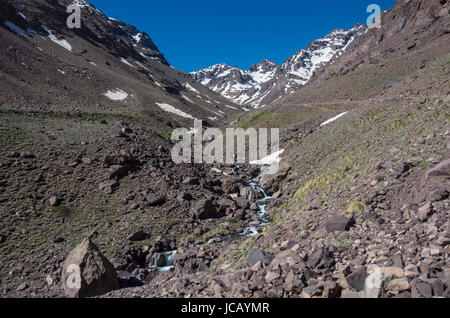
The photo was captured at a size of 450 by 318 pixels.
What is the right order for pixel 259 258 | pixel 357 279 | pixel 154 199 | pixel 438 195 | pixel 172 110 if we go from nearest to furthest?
pixel 357 279, pixel 438 195, pixel 259 258, pixel 154 199, pixel 172 110

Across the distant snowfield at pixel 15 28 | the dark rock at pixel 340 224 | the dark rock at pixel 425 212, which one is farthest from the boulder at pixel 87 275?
the distant snowfield at pixel 15 28

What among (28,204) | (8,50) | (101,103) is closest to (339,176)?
(28,204)

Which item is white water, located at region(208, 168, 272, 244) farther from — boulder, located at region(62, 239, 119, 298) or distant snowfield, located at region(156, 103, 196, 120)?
distant snowfield, located at region(156, 103, 196, 120)

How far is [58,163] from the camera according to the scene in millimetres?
22688

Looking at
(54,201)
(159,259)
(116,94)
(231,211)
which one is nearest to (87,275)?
(159,259)

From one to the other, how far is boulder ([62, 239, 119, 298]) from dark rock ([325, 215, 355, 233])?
10.4 m

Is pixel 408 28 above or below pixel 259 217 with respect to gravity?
above

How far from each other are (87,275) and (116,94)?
6029 cm

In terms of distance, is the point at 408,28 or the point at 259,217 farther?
the point at 408,28

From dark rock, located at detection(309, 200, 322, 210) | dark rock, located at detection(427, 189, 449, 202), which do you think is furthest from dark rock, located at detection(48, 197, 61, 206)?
dark rock, located at detection(427, 189, 449, 202)

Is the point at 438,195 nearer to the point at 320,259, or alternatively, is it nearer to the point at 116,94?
the point at 320,259

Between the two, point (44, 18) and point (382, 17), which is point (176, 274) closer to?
point (44, 18)

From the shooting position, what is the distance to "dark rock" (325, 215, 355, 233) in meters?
9.55

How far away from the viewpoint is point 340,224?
969 centimetres
